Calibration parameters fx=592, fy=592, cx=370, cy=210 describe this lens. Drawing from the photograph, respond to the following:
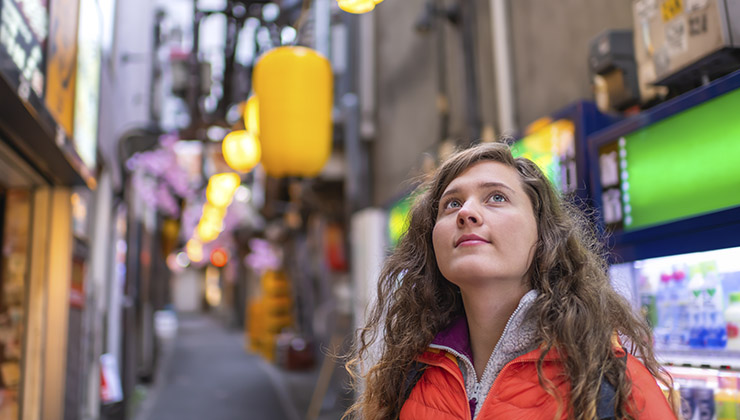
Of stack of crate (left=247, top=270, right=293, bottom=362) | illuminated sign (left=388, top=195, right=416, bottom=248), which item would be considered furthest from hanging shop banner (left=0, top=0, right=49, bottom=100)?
stack of crate (left=247, top=270, right=293, bottom=362)

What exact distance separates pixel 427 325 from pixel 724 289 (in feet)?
4.95

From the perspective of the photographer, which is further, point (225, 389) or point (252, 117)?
point (225, 389)

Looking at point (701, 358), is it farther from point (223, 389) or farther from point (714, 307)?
point (223, 389)

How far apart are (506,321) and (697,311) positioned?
154 centimetres

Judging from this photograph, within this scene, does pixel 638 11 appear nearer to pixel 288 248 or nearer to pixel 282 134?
pixel 282 134

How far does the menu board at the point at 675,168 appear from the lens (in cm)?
220

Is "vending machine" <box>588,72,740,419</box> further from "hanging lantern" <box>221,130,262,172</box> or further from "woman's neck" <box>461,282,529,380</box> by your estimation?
"hanging lantern" <box>221,130,262,172</box>

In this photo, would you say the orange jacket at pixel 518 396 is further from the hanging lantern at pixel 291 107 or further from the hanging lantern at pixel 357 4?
the hanging lantern at pixel 291 107

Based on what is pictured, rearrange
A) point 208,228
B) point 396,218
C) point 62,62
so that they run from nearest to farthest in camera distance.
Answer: point 62,62
point 396,218
point 208,228

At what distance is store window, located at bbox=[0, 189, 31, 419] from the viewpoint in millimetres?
4594

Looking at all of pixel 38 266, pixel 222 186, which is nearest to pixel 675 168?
pixel 38 266

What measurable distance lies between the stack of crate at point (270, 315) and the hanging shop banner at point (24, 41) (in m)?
13.4

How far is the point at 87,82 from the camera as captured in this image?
4902 millimetres

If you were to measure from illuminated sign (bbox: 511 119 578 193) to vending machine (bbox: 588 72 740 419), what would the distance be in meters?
0.15
